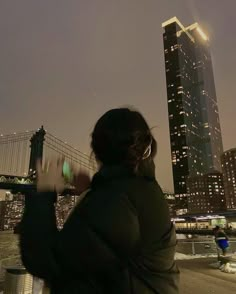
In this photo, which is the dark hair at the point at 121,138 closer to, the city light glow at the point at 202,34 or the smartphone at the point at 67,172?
the smartphone at the point at 67,172

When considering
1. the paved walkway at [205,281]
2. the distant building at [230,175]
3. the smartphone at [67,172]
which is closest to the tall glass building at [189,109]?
the distant building at [230,175]

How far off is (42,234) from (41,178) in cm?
20

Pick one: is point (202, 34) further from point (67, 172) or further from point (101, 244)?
point (101, 244)

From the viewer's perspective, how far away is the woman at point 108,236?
0.85m

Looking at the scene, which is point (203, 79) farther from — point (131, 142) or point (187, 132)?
point (131, 142)

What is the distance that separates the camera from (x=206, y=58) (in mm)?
151375

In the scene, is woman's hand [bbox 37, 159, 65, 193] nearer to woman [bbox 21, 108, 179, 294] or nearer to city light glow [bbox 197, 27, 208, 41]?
woman [bbox 21, 108, 179, 294]

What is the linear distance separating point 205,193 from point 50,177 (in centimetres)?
11608

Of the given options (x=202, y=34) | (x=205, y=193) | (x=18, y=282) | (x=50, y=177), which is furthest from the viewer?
(x=202, y=34)

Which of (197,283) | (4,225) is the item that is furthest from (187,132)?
(197,283)

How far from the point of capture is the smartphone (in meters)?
1.06

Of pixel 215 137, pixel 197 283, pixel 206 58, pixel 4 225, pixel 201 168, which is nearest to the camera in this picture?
pixel 197 283

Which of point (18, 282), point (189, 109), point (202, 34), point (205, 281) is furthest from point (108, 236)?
point (202, 34)

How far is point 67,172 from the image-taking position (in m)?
1.08
